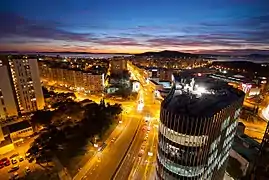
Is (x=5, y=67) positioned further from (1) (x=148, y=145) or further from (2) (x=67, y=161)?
(1) (x=148, y=145)

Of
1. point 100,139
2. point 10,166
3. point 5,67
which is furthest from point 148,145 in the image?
point 5,67

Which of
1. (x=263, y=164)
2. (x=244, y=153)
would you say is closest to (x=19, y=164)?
(x=244, y=153)

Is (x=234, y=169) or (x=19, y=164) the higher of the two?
(x=19, y=164)

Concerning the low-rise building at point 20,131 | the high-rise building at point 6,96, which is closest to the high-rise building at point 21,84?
the high-rise building at point 6,96

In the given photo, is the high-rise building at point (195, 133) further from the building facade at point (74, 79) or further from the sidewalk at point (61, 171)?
the building facade at point (74, 79)

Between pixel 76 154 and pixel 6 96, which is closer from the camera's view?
pixel 76 154

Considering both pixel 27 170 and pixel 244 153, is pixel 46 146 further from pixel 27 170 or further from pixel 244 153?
pixel 244 153
